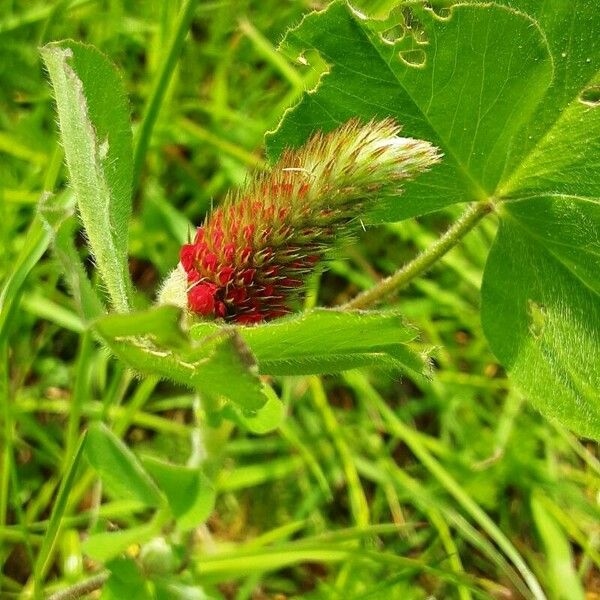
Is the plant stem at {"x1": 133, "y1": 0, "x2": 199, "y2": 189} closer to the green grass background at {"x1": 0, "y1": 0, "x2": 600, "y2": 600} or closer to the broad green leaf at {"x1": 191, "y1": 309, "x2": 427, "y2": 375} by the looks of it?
the green grass background at {"x1": 0, "y1": 0, "x2": 600, "y2": 600}

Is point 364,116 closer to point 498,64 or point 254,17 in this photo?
point 498,64

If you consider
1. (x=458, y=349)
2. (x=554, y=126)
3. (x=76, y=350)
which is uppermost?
(x=554, y=126)

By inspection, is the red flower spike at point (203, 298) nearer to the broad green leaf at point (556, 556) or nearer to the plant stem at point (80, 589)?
the plant stem at point (80, 589)

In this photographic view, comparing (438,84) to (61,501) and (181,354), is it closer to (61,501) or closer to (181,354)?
(181,354)

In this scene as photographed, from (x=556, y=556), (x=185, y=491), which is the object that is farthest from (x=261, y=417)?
(x=556, y=556)

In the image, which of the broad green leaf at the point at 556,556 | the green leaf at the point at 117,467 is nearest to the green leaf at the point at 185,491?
the green leaf at the point at 117,467

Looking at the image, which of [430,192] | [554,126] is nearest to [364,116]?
[430,192]
